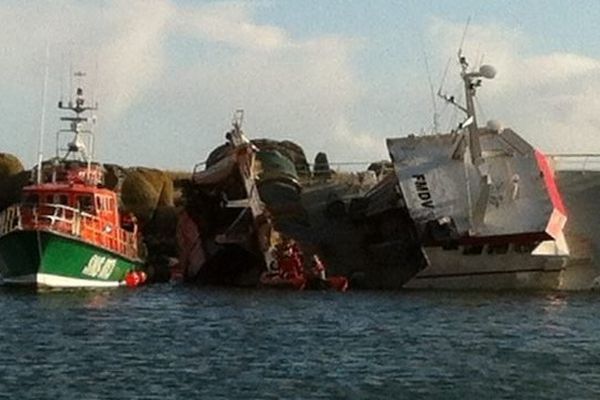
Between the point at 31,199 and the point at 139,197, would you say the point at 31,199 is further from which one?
the point at 139,197

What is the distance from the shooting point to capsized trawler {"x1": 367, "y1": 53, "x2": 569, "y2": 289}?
182 feet

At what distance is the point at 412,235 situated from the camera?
59.3 meters

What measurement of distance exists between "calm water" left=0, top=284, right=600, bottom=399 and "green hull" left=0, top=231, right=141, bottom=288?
874mm

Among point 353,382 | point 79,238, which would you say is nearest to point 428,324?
point 353,382

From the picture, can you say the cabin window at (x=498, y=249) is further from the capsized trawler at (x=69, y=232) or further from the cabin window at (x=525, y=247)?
the capsized trawler at (x=69, y=232)

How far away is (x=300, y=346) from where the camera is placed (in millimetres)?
37938

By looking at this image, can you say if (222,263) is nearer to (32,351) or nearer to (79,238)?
(79,238)

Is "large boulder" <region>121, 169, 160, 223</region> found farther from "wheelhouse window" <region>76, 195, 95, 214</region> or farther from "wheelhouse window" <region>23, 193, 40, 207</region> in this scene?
"wheelhouse window" <region>23, 193, 40, 207</region>

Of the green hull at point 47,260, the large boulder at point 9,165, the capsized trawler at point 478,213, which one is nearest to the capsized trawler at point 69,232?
the green hull at point 47,260

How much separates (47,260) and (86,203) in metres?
4.72

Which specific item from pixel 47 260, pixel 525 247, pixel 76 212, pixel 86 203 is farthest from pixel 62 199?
pixel 525 247

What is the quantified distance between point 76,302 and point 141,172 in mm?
36420

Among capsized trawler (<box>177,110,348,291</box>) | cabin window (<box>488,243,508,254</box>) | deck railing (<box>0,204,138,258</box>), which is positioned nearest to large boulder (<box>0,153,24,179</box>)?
capsized trawler (<box>177,110,348,291</box>)

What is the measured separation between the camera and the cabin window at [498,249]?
55.7 meters
